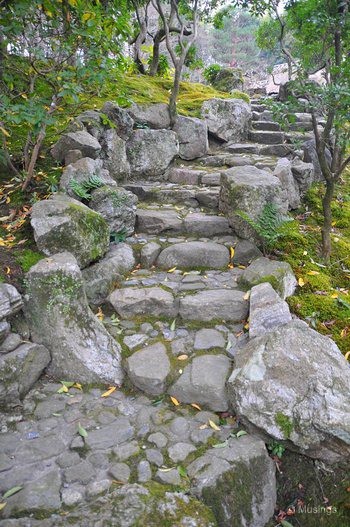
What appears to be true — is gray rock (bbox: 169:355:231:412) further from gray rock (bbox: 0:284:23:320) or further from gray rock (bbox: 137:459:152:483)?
gray rock (bbox: 0:284:23:320)

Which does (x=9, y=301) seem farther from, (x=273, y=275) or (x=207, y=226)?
(x=207, y=226)

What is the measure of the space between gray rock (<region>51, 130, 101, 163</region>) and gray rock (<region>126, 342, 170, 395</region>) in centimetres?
299

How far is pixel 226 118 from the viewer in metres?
8.52

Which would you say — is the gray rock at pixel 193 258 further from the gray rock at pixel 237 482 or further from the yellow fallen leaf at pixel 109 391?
the gray rock at pixel 237 482

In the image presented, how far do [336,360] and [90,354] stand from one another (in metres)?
2.01

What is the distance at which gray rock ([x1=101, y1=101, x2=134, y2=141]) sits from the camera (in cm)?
609

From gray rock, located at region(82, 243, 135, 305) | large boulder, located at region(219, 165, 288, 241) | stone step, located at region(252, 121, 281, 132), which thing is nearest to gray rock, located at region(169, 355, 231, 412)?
gray rock, located at region(82, 243, 135, 305)

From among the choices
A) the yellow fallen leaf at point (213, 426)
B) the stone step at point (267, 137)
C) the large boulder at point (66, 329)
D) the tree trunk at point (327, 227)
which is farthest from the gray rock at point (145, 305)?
the stone step at point (267, 137)

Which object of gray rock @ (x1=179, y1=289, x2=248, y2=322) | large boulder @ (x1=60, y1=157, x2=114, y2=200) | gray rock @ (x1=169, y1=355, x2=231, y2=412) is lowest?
gray rock @ (x1=169, y1=355, x2=231, y2=412)

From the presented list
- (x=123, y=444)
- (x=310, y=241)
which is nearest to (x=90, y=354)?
(x=123, y=444)

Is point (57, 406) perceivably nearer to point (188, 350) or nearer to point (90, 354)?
point (90, 354)

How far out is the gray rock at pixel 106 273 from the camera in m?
3.94

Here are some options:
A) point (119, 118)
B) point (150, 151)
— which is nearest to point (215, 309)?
point (150, 151)

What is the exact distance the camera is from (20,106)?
3541 millimetres
